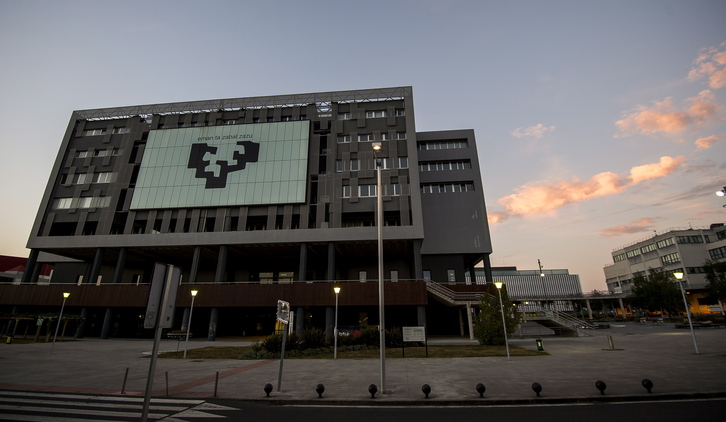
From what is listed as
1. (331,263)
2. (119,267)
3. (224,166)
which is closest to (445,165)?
(331,263)

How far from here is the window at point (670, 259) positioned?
283ft

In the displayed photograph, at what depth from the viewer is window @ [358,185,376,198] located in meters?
42.9

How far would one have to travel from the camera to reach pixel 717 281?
173 feet

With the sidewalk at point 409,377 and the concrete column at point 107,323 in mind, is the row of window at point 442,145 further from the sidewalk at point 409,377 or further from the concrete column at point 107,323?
the concrete column at point 107,323

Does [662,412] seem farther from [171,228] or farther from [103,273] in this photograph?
[103,273]

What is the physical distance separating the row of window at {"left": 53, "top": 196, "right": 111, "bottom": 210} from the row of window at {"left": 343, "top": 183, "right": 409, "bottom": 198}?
34750 millimetres

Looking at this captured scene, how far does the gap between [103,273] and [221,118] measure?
32.5 m

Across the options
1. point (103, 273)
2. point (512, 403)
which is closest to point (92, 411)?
point (512, 403)

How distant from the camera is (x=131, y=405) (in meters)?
10.3

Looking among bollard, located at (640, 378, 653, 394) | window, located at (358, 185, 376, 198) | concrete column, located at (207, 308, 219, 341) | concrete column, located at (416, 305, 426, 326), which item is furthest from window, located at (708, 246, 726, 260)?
concrete column, located at (207, 308, 219, 341)

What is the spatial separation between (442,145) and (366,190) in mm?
18829

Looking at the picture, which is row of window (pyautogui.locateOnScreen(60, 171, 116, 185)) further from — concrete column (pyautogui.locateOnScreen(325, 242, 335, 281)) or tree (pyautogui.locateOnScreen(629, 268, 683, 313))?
tree (pyautogui.locateOnScreen(629, 268, 683, 313))

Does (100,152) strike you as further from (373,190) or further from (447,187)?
(447,187)

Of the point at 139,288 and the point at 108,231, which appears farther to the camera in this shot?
the point at 108,231
